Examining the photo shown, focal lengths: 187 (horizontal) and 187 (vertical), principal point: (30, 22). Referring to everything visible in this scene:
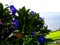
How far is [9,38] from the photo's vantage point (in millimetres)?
816

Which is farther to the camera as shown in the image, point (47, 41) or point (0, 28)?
point (47, 41)

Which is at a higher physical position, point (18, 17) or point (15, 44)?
point (18, 17)

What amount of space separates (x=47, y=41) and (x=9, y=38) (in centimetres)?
20

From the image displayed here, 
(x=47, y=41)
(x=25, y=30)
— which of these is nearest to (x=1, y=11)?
(x=25, y=30)

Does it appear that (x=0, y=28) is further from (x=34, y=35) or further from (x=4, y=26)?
(x=34, y=35)

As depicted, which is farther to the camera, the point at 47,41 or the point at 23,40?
the point at 47,41

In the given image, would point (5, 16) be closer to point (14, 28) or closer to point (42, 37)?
point (14, 28)

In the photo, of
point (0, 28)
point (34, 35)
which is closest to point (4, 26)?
point (0, 28)

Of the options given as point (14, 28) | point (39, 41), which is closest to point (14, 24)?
point (14, 28)

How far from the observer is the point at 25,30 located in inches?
33.9

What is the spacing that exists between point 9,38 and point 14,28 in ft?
0.16

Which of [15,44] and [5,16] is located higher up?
[5,16]

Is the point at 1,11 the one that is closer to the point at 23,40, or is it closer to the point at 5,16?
the point at 5,16

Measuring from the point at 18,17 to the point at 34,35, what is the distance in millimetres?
116
